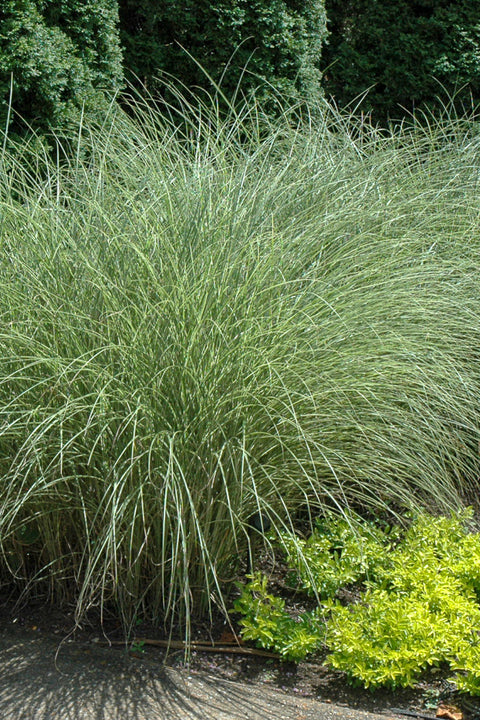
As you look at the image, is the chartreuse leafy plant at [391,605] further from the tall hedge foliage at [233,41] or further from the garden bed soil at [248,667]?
the tall hedge foliage at [233,41]

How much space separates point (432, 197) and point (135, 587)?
2660 mm

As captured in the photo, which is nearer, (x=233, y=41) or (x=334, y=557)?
(x=334, y=557)

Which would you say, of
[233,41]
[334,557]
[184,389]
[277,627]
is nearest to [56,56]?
[233,41]

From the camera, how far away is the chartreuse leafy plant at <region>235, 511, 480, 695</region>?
2314 millimetres

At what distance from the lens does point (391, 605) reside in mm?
2447

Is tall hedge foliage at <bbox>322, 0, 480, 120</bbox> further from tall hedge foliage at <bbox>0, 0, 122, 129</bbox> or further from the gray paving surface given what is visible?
→ the gray paving surface

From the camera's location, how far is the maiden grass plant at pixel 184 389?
2453 mm

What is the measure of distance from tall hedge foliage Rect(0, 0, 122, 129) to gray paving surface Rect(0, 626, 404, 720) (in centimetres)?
350

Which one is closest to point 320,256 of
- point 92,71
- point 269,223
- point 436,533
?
point 269,223

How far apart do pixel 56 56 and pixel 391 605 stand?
4.31 metres

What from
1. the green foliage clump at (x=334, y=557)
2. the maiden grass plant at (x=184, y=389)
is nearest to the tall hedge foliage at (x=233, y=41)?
the maiden grass plant at (x=184, y=389)

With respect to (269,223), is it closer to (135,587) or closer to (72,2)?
(135,587)

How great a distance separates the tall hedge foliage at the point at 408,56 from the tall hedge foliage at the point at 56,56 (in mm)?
3368

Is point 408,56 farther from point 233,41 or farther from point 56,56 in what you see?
point 56,56
